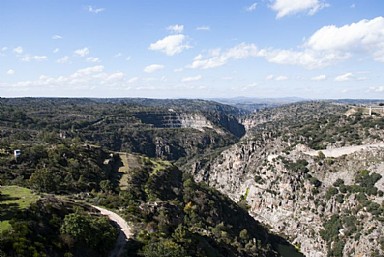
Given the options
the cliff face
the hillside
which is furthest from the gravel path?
the hillside

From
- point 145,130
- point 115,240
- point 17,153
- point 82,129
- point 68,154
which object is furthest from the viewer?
point 145,130

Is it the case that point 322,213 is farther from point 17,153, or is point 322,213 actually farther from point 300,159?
point 17,153

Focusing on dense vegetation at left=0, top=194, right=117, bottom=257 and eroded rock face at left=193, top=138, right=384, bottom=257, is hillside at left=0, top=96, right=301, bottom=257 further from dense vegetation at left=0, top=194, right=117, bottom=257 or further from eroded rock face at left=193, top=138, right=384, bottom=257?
eroded rock face at left=193, top=138, right=384, bottom=257

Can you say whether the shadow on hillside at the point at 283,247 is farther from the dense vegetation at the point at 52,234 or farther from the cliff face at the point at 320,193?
the dense vegetation at the point at 52,234

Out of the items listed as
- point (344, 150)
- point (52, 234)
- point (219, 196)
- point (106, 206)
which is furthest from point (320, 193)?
point (52, 234)

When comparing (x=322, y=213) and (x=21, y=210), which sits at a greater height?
(x=21, y=210)

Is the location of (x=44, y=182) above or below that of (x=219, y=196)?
above

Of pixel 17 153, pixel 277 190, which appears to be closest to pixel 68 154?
pixel 17 153

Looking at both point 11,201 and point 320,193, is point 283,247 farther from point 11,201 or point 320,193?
point 11,201
